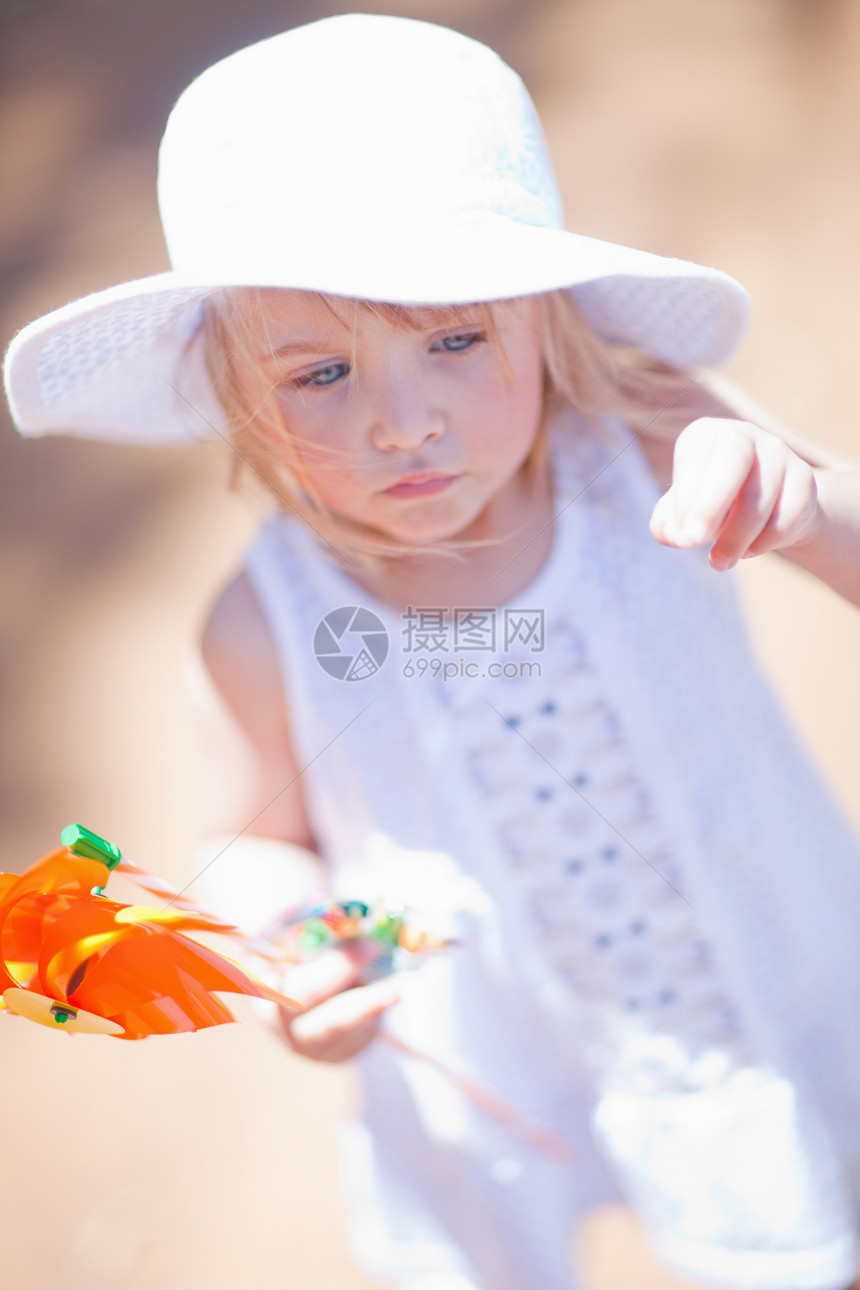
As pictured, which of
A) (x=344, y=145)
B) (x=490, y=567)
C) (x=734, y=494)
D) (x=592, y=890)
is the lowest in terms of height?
(x=592, y=890)

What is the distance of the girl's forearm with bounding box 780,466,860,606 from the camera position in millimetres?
411

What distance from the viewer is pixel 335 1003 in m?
0.48

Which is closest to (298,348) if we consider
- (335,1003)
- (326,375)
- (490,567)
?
(326,375)

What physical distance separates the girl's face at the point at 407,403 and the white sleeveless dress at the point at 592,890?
85mm

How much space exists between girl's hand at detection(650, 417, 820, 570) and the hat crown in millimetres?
123

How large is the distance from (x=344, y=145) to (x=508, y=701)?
0.26m

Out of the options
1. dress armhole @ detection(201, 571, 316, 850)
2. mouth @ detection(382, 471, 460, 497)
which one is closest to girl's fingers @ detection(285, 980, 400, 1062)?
dress armhole @ detection(201, 571, 316, 850)

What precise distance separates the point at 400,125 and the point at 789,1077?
49cm

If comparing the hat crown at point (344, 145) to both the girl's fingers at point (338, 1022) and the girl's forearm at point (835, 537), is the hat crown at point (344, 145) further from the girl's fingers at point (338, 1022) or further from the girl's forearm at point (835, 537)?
the girl's fingers at point (338, 1022)

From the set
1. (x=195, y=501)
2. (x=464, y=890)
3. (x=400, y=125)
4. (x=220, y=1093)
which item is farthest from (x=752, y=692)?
(x=195, y=501)

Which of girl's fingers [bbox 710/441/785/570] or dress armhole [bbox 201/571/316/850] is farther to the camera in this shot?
dress armhole [bbox 201/571/316/850]

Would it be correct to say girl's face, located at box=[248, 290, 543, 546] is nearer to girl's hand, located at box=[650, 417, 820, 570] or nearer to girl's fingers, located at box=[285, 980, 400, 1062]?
girl's hand, located at box=[650, 417, 820, 570]

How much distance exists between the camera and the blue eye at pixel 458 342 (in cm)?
42

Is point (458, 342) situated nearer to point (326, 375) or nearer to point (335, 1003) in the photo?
point (326, 375)
